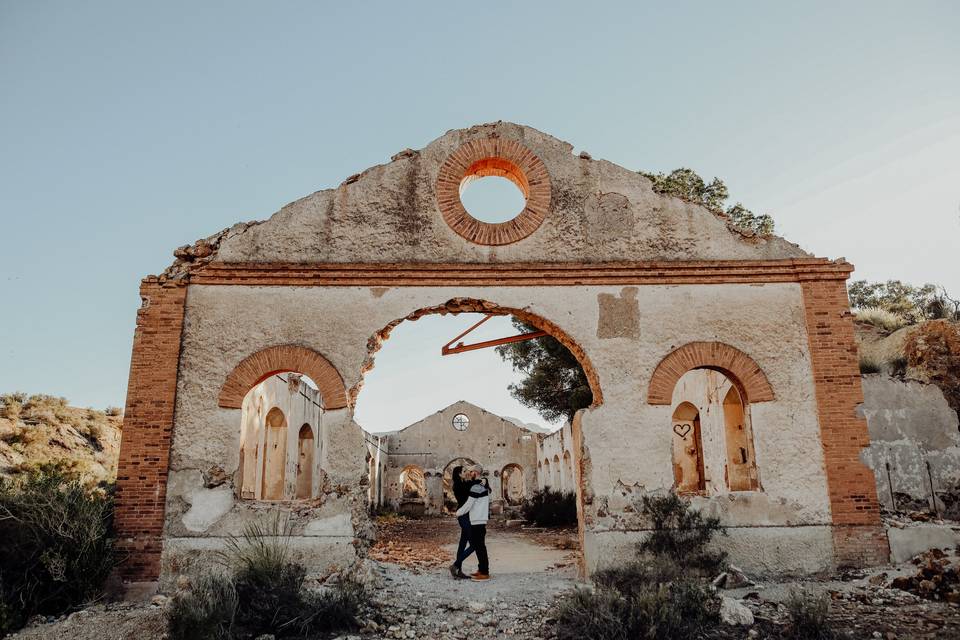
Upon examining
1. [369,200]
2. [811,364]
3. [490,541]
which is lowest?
[490,541]

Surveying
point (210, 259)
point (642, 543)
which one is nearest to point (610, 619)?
point (642, 543)

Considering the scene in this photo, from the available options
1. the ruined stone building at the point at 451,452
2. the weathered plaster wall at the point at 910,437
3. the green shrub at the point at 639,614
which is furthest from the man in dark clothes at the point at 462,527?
the ruined stone building at the point at 451,452

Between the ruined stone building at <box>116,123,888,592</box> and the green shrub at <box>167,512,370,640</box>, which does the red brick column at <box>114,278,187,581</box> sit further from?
the green shrub at <box>167,512,370,640</box>

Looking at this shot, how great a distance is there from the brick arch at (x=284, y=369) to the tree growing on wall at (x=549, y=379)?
11.3 meters

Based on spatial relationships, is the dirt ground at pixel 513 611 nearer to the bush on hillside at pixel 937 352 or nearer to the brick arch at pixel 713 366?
the brick arch at pixel 713 366

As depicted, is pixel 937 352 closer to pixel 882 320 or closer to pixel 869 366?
pixel 869 366

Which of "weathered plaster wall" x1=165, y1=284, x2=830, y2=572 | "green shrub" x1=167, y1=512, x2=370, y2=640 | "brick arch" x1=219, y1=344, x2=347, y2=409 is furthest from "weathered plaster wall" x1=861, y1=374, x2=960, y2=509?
"green shrub" x1=167, y1=512, x2=370, y2=640

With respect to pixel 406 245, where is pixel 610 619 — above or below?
below

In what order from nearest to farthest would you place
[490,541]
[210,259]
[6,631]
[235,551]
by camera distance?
1. [6,631]
2. [235,551]
3. [210,259]
4. [490,541]

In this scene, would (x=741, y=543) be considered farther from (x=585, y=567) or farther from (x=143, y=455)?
(x=143, y=455)

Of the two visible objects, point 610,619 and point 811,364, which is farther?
point 811,364

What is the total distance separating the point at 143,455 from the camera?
26.6 ft

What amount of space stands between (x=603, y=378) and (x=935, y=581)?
4.14 metres

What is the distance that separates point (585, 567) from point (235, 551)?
4.37 meters
